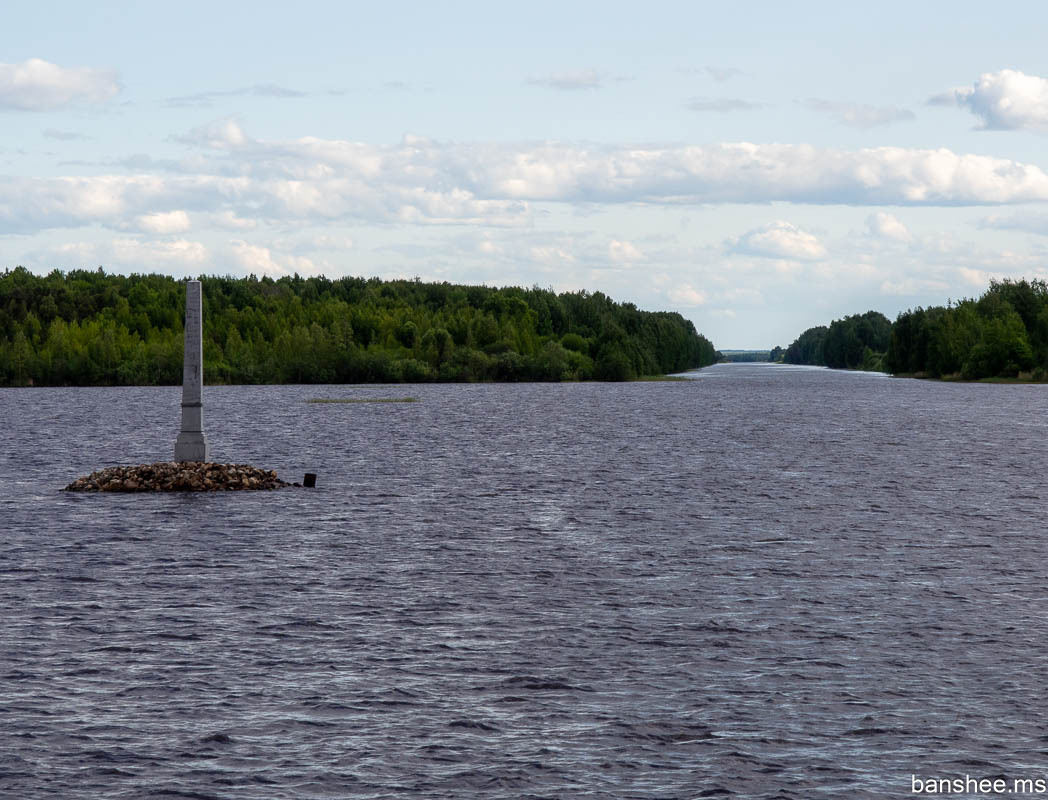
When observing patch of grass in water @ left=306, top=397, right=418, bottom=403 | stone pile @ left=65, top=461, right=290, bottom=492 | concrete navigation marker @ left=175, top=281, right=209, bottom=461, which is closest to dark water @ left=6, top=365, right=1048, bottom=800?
stone pile @ left=65, top=461, right=290, bottom=492

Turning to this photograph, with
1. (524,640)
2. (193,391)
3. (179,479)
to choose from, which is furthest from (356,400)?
(524,640)

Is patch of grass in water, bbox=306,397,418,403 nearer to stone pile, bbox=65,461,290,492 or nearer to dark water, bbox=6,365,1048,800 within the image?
stone pile, bbox=65,461,290,492

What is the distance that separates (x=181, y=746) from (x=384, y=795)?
377cm

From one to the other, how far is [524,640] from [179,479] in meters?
35.5

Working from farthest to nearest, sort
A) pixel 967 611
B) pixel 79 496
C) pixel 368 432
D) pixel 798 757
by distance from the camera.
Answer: pixel 368 432 → pixel 79 496 → pixel 967 611 → pixel 798 757

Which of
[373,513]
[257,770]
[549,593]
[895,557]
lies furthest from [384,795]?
[373,513]

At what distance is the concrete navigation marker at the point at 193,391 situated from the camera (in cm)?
5841

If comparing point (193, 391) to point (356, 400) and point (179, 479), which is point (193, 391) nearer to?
point (179, 479)

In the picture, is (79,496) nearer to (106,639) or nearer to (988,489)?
(106,639)

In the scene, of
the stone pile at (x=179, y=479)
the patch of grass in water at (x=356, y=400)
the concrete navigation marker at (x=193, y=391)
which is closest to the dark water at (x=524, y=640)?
the stone pile at (x=179, y=479)

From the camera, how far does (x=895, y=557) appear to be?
36.2m

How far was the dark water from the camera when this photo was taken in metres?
17.1

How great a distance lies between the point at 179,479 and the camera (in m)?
56.3

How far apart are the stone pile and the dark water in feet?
5.97
